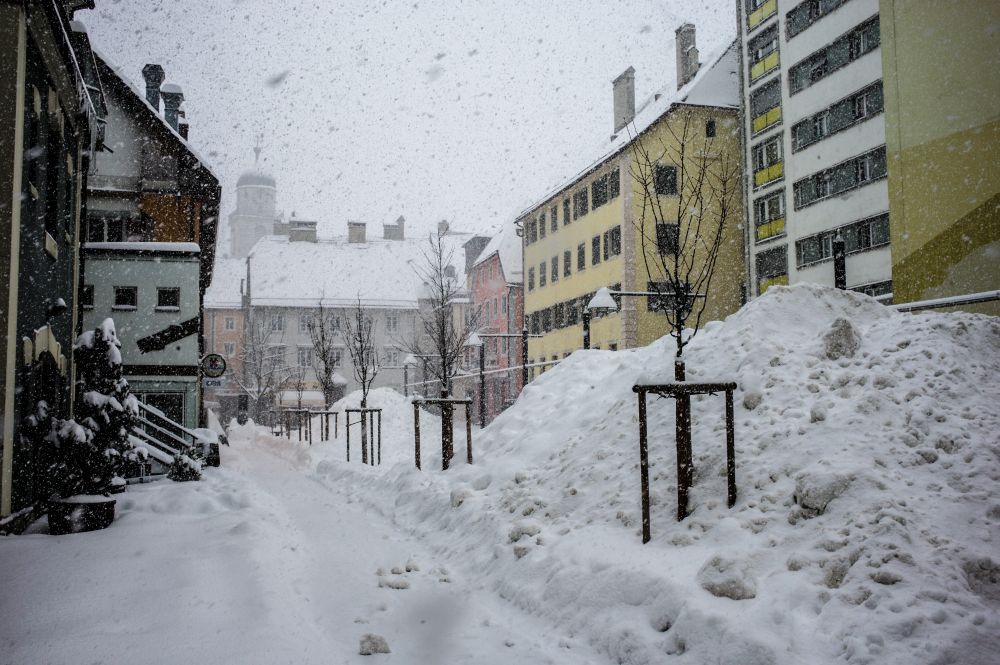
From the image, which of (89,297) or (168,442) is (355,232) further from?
(168,442)

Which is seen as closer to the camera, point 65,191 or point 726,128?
point 65,191

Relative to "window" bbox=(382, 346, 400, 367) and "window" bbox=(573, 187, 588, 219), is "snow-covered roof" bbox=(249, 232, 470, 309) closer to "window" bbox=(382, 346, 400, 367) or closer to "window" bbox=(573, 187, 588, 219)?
"window" bbox=(382, 346, 400, 367)

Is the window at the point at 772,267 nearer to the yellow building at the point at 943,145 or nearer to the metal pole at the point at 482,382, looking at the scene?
the yellow building at the point at 943,145

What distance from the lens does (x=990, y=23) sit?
20.4 metres

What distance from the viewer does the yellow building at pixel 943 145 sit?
68.3ft

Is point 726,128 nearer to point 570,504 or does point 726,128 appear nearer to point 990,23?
point 990,23

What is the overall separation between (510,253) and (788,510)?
4415 centimetres

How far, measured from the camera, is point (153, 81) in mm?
28031

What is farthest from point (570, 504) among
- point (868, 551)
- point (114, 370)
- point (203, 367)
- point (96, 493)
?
point (203, 367)

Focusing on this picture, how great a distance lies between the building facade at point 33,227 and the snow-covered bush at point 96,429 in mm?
531

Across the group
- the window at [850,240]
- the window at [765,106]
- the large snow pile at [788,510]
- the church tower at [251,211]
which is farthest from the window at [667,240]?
the church tower at [251,211]

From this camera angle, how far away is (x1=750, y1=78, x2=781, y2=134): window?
33906 millimetres

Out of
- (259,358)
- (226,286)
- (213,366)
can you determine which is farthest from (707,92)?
(226,286)

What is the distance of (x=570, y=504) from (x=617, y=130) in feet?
116
